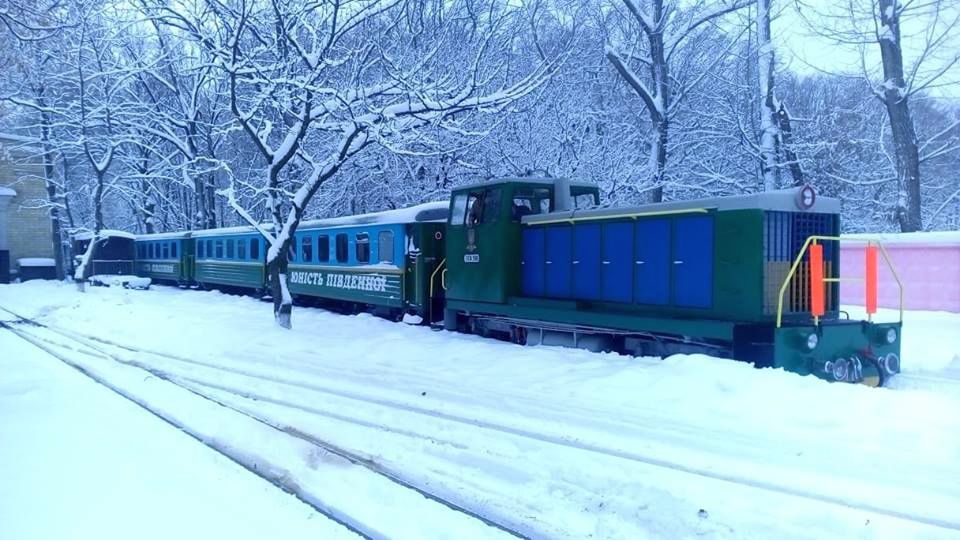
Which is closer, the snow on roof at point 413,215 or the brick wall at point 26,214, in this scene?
the snow on roof at point 413,215

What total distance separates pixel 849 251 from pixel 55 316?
21.5m

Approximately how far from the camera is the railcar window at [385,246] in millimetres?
17578

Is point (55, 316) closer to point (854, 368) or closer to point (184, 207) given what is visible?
point (854, 368)

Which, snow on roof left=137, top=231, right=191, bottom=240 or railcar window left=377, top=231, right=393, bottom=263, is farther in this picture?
snow on roof left=137, top=231, right=191, bottom=240

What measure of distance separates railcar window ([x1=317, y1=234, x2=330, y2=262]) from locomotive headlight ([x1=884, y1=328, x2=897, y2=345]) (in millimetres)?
14866

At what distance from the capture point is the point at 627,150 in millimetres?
24000

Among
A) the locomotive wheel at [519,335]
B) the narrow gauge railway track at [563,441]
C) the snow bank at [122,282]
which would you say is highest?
the snow bank at [122,282]

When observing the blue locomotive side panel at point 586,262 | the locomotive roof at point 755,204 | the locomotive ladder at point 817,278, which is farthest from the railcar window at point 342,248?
the locomotive ladder at point 817,278

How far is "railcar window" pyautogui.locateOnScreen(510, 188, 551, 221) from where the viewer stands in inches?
523

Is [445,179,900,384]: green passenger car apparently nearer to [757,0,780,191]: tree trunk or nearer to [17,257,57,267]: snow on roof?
[757,0,780,191]: tree trunk

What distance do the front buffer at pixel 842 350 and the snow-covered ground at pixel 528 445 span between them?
48cm

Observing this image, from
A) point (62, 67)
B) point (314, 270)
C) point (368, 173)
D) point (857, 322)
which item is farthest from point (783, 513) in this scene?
point (62, 67)

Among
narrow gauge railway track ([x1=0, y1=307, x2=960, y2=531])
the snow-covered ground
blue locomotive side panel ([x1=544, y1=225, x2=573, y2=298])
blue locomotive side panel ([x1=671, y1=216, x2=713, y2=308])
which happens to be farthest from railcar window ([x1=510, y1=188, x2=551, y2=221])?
narrow gauge railway track ([x1=0, y1=307, x2=960, y2=531])

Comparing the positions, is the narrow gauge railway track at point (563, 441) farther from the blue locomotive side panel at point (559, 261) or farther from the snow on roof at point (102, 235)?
the snow on roof at point (102, 235)
